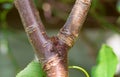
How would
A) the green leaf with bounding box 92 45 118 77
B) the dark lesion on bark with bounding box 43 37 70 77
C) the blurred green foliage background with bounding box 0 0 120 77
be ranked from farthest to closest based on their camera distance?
the blurred green foliage background with bounding box 0 0 120 77, the green leaf with bounding box 92 45 118 77, the dark lesion on bark with bounding box 43 37 70 77

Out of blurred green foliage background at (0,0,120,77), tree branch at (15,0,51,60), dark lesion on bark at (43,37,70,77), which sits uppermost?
tree branch at (15,0,51,60)

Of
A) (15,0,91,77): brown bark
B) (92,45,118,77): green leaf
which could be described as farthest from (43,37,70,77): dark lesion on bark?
(92,45,118,77): green leaf

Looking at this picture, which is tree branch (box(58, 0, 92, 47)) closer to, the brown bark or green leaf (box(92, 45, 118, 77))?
the brown bark

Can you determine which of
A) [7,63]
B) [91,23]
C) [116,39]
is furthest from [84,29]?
[7,63]

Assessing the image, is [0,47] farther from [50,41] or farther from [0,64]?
[50,41]

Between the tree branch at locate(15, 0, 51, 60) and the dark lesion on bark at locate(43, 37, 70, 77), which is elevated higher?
the tree branch at locate(15, 0, 51, 60)

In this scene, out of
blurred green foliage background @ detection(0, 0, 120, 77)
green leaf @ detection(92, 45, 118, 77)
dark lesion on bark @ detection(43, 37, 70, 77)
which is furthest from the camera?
blurred green foliage background @ detection(0, 0, 120, 77)

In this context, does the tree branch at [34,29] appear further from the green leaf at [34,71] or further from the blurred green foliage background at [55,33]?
the blurred green foliage background at [55,33]
